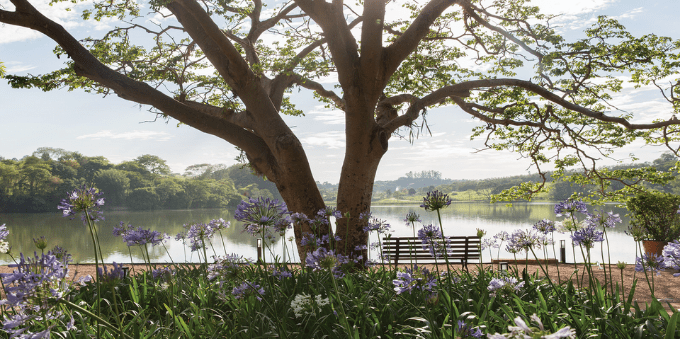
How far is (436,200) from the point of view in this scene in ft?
7.00

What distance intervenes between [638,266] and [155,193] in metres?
55.7

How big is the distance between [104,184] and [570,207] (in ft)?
177

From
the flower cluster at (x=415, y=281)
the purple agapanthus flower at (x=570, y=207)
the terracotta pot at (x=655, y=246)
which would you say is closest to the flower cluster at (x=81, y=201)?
the flower cluster at (x=415, y=281)

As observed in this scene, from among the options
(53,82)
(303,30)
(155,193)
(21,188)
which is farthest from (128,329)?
(155,193)

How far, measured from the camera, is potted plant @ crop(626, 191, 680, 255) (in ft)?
30.1

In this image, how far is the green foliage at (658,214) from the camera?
921cm

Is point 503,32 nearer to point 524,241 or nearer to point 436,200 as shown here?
point 524,241

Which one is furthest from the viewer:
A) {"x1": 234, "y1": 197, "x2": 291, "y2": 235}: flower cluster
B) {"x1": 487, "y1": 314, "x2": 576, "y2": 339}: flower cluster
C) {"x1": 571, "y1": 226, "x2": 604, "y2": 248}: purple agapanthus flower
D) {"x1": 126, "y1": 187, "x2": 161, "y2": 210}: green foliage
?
{"x1": 126, "y1": 187, "x2": 161, "y2": 210}: green foliage

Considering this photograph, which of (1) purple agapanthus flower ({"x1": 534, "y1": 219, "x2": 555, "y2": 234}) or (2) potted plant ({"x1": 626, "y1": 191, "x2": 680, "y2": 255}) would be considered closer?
(1) purple agapanthus flower ({"x1": 534, "y1": 219, "x2": 555, "y2": 234})

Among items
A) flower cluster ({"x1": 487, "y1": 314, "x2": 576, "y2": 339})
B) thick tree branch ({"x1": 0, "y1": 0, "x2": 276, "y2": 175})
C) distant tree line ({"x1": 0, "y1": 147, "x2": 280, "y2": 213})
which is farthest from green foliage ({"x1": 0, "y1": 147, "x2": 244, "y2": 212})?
flower cluster ({"x1": 487, "y1": 314, "x2": 576, "y2": 339})

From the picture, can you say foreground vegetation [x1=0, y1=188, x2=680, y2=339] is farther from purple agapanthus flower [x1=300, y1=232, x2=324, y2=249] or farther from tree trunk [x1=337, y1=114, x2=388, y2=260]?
tree trunk [x1=337, y1=114, x2=388, y2=260]

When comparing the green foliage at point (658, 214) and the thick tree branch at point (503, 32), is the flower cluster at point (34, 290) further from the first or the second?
the green foliage at point (658, 214)

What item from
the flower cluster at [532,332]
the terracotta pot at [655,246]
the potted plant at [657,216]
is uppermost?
the flower cluster at [532,332]

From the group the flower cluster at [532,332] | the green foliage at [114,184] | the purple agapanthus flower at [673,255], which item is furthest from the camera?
the green foliage at [114,184]
